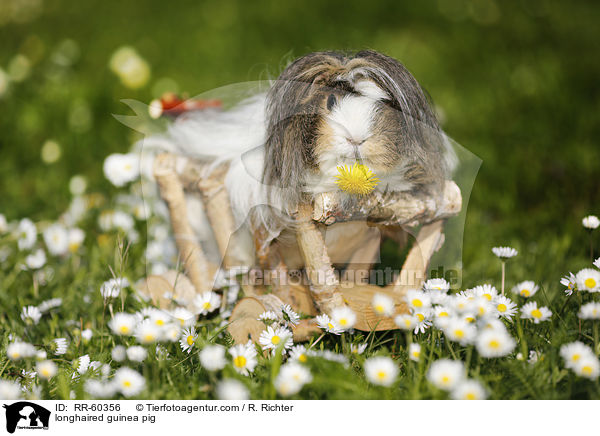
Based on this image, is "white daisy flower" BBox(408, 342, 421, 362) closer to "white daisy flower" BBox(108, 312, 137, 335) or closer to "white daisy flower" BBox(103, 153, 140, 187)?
"white daisy flower" BBox(108, 312, 137, 335)

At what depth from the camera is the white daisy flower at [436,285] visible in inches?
68.2

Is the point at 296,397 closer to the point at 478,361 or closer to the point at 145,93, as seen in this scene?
the point at 478,361

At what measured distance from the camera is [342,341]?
1.66 metres

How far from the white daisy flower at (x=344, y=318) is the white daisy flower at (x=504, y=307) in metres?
0.43

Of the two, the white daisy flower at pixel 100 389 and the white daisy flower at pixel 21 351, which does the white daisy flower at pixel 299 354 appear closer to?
the white daisy flower at pixel 100 389

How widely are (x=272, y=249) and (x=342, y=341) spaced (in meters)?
0.39

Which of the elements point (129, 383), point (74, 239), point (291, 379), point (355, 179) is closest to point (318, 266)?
point (355, 179)

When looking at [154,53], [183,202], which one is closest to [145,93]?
[154,53]

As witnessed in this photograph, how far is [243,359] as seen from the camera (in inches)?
60.9

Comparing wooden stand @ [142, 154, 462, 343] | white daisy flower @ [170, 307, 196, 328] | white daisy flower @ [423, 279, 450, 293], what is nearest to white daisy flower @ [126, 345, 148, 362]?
white daisy flower @ [170, 307, 196, 328]

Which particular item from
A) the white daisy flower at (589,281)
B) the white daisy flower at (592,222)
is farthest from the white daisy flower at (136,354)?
the white daisy flower at (592,222)
